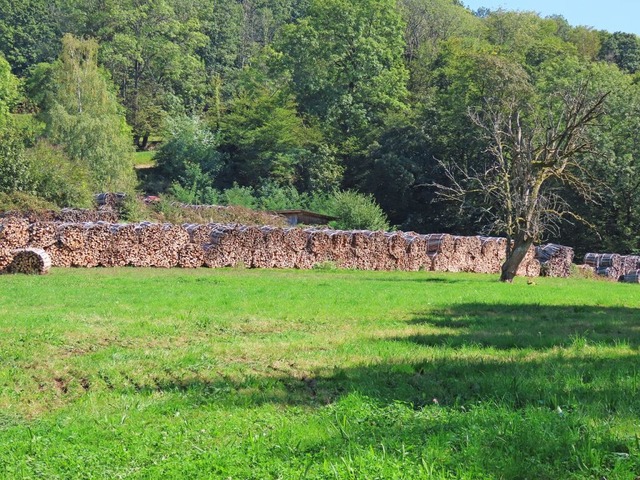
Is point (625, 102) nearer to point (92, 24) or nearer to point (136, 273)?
point (136, 273)

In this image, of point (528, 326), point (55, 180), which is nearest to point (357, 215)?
point (55, 180)

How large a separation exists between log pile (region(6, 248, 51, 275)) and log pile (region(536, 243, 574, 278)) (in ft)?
86.3

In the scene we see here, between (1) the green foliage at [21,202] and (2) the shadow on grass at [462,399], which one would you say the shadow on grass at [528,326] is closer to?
(2) the shadow on grass at [462,399]

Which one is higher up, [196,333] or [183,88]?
[183,88]

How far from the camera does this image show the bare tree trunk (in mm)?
27844

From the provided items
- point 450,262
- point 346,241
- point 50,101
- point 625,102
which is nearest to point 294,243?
point 346,241

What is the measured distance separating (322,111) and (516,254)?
47680 mm

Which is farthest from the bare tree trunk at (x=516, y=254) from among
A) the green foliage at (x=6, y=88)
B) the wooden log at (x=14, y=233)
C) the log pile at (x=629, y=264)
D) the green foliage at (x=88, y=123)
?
the green foliage at (x=6, y=88)

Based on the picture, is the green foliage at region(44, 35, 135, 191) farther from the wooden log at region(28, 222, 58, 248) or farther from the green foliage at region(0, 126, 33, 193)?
the wooden log at region(28, 222, 58, 248)

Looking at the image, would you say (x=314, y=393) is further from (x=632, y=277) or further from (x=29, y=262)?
(x=632, y=277)

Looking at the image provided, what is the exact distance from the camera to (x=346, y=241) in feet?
119

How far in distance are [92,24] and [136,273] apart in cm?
8171

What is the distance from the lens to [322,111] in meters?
73.7

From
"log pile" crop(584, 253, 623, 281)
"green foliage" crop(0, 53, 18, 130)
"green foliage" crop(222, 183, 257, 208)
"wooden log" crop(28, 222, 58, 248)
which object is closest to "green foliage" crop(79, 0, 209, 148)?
"green foliage" crop(0, 53, 18, 130)
